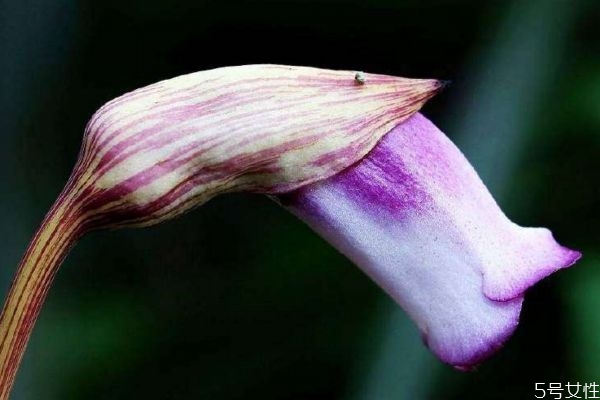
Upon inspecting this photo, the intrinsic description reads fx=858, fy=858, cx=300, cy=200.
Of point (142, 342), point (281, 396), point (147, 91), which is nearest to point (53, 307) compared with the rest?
point (142, 342)

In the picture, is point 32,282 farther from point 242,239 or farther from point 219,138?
point 242,239

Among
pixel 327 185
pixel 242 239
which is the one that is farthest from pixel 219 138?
pixel 242 239

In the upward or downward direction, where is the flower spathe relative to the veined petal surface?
downward

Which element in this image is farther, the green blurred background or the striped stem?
the green blurred background

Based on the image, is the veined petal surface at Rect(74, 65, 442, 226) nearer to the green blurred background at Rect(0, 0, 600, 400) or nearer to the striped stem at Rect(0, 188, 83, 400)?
the striped stem at Rect(0, 188, 83, 400)

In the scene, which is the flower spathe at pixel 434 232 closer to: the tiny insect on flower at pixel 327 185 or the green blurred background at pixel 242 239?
the tiny insect on flower at pixel 327 185

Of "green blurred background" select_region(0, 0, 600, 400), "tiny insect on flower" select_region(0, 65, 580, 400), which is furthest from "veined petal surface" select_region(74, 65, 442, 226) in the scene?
"green blurred background" select_region(0, 0, 600, 400)

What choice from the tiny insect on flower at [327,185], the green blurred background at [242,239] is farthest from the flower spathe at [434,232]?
the green blurred background at [242,239]

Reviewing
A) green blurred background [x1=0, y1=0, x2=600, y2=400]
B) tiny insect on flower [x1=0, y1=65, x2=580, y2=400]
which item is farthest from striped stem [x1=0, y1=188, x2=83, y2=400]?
green blurred background [x1=0, y1=0, x2=600, y2=400]
